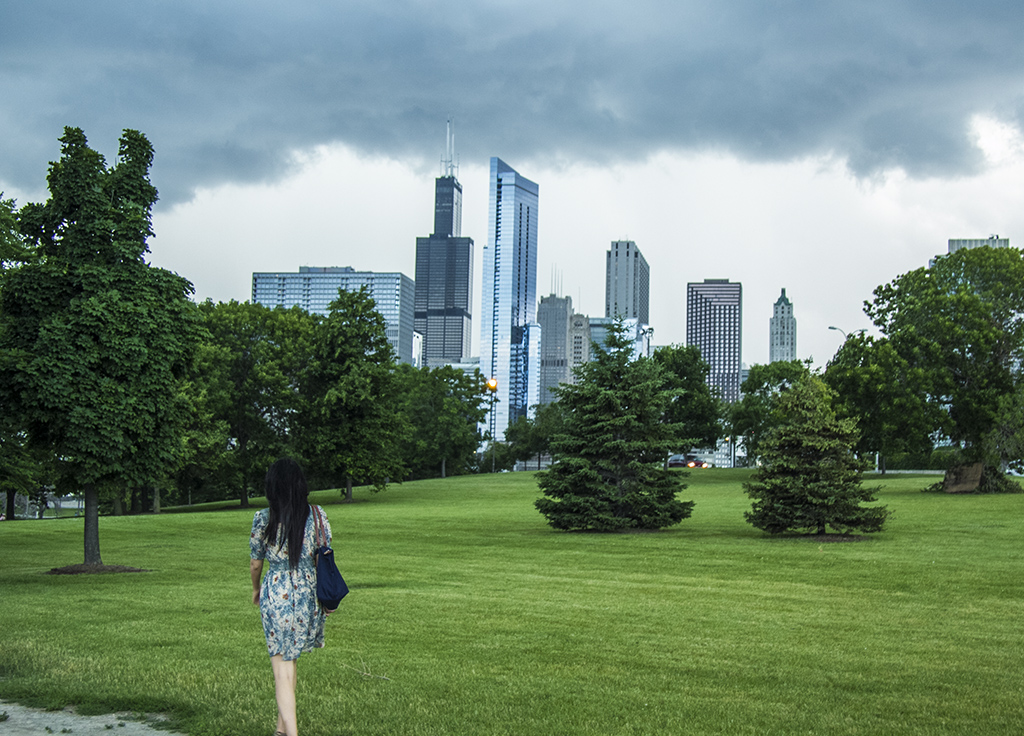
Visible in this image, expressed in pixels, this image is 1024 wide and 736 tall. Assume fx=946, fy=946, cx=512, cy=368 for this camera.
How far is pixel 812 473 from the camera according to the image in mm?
24688

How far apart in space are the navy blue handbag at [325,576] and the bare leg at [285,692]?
47cm

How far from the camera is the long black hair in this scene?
641 centimetres

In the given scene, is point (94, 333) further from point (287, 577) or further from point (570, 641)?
point (287, 577)

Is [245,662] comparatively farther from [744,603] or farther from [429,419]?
[429,419]

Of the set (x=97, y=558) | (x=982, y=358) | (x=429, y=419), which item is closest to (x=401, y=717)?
(x=97, y=558)

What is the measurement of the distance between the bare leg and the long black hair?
655 millimetres

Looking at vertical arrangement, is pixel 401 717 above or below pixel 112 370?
below

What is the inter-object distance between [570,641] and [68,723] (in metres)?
5.28

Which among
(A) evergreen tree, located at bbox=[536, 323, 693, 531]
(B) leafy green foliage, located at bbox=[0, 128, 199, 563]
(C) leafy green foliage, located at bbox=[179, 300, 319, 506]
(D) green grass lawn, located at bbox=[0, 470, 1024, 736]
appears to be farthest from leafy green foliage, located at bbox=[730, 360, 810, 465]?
(B) leafy green foliage, located at bbox=[0, 128, 199, 563]

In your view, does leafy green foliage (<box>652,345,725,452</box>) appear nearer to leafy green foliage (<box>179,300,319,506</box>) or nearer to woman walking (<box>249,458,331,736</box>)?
leafy green foliage (<box>179,300,319,506</box>)

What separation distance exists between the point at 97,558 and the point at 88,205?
7.30 m

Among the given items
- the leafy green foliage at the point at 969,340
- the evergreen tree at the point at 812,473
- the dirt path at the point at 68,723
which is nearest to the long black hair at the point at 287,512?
the dirt path at the point at 68,723

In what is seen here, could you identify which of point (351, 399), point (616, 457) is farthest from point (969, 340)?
point (351, 399)

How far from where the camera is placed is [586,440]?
2902cm
